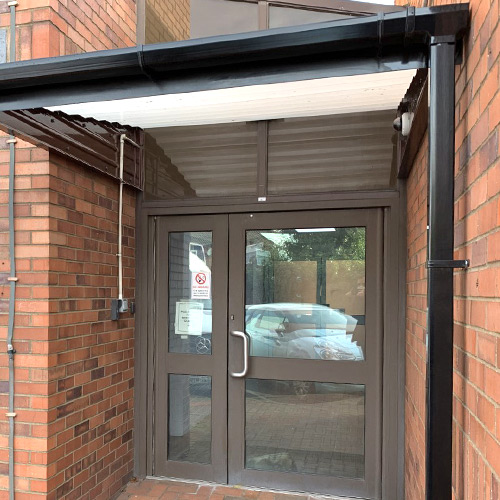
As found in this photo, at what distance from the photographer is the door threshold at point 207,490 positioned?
10.4 ft

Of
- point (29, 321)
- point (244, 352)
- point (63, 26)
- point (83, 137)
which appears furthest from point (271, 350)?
point (63, 26)

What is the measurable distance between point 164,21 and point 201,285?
7.76 feet

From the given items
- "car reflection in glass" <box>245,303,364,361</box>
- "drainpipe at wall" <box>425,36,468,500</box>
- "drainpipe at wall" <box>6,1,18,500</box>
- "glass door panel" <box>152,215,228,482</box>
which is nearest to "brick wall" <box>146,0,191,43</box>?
"drainpipe at wall" <box>6,1,18,500</box>

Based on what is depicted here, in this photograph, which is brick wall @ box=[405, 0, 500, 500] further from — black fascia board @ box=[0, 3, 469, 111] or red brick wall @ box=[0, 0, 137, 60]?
red brick wall @ box=[0, 0, 137, 60]

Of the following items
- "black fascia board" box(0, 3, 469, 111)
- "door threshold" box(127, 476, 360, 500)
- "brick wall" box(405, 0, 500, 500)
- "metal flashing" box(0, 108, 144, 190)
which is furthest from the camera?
"door threshold" box(127, 476, 360, 500)

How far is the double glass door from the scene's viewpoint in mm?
3168

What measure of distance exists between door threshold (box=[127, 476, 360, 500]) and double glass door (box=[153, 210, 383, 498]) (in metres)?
0.04

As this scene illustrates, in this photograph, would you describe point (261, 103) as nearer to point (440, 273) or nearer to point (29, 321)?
point (440, 273)

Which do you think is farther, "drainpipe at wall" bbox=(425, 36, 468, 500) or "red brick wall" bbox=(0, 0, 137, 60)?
"red brick wall" bbox=(0, 0, 137, 60)

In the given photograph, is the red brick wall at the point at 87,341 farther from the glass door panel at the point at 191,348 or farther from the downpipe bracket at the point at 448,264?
the downpipe bracket at the point at 448,264

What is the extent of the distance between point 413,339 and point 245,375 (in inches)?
53.4

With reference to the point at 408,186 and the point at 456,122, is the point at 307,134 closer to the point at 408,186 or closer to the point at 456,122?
the point at 408,186

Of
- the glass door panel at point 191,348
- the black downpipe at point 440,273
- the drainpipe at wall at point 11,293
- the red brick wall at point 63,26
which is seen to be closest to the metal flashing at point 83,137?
the drainpipe at wall at point 11,293

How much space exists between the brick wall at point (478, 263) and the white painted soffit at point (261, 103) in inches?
31.3
